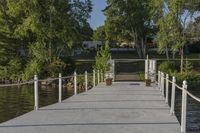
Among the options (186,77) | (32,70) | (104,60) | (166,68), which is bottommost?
(186,77)

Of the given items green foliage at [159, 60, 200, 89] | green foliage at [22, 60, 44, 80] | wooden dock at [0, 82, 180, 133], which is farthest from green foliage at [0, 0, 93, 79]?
wooden dock at [0, 82, 180, 133]

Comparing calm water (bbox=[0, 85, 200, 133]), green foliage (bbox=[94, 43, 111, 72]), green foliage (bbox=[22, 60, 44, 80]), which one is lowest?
calm water (bbox=[0, 85, 200, 133])

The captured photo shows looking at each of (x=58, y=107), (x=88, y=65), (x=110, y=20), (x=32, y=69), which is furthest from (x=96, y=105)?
(x=110, y=20)

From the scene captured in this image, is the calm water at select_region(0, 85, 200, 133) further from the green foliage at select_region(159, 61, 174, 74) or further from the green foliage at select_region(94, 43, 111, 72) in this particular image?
the green foliage at select_region(159, 61, 174, 74)

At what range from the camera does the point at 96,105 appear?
18016 millimetres

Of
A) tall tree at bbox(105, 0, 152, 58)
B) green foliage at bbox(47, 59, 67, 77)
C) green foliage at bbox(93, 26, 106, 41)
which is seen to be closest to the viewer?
green foliage at bbox(47, 59, 67, 77)

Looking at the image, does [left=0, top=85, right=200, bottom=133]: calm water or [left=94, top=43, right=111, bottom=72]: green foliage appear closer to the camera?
[left=0, top=85, right=200, bottom=133]: calm water

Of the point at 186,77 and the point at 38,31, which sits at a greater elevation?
the point at 38,31

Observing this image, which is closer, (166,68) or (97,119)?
(97,119)

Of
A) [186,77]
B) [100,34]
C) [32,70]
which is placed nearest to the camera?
[186,77]

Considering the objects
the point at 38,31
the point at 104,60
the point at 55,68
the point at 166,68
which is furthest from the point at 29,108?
the point at 38,31

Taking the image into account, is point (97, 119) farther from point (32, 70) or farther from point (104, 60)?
point (32, 70)

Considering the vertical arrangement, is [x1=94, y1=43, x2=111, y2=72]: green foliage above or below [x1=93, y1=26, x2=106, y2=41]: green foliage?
below

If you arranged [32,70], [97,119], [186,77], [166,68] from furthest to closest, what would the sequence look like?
[32,70], [166,68], [186,77], [97,119]
